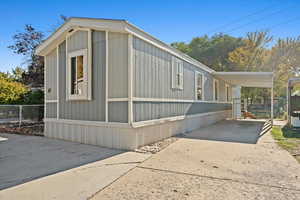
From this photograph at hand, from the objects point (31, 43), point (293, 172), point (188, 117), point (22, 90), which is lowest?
point (293, 172)

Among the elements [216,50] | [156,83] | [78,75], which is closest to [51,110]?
[78,75]

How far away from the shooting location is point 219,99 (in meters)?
13.6

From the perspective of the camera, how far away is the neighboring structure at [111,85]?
17.3 feet

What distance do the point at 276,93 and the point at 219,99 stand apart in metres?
15.1

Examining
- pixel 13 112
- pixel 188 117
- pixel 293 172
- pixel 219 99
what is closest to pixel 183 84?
pixel 188 117

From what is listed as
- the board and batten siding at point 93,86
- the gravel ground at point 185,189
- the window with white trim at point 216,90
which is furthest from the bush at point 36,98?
the window with white trim at point 216,90

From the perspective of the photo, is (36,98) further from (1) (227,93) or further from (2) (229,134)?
(1) (227,93)

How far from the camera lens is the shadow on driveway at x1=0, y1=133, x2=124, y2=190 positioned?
11.3 feet

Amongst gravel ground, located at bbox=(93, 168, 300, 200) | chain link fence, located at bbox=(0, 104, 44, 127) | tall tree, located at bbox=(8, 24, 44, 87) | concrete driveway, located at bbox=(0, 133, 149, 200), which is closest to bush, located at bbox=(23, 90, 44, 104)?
chain link fence, located at bbox=(0, 104, 44, 127)

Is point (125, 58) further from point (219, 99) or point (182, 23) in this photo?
point (219, 99)

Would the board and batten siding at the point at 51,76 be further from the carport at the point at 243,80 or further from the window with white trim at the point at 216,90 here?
the window with white trim at the point at 216,90

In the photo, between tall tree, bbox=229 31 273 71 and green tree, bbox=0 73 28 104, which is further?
tall tree, bbox=229 31 273 71

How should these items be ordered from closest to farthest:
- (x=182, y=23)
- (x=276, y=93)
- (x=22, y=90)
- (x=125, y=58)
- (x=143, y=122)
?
(x=125, y=58) < (x=143, y=122) < (x=182, y=23) < (x=22, y=90) < (x=276, y=93)

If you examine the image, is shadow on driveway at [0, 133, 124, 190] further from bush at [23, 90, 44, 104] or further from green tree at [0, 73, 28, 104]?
green tree at [0, 73, 28, 104]
